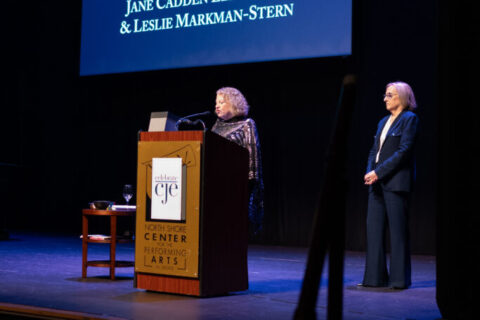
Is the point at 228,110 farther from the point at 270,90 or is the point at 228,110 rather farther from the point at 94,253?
the point at 270,90

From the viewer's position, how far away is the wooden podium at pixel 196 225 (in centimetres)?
354

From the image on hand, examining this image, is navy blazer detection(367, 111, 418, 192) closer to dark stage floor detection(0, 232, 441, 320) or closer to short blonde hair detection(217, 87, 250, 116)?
dark stage floor detection(0, 232, 441, 320)

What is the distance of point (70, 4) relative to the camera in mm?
8773

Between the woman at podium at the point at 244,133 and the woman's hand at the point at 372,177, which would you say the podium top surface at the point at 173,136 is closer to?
the woman at podium at the point at 244,133

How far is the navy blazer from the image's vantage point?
13.8 ft

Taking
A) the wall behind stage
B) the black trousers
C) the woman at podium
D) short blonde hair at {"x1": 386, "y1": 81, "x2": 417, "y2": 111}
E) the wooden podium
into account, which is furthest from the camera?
the wall behind stage

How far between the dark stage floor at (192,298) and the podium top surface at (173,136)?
859 mm

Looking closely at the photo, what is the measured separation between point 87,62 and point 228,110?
423 centimetres

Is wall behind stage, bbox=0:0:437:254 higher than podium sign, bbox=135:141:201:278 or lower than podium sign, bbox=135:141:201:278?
higher

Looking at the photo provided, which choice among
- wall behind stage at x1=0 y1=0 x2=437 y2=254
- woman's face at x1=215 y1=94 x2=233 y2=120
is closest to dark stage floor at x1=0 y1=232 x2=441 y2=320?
woman's face at x1=215 y1=94 x2=233 y2=120

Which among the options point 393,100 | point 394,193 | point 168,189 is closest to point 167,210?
point 168,189

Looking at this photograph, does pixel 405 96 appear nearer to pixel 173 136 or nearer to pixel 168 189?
pixel 173 136

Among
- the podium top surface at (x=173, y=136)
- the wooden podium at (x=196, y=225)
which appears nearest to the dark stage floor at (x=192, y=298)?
the wooden podium at (x=196, y=225)

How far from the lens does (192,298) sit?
141 inches
